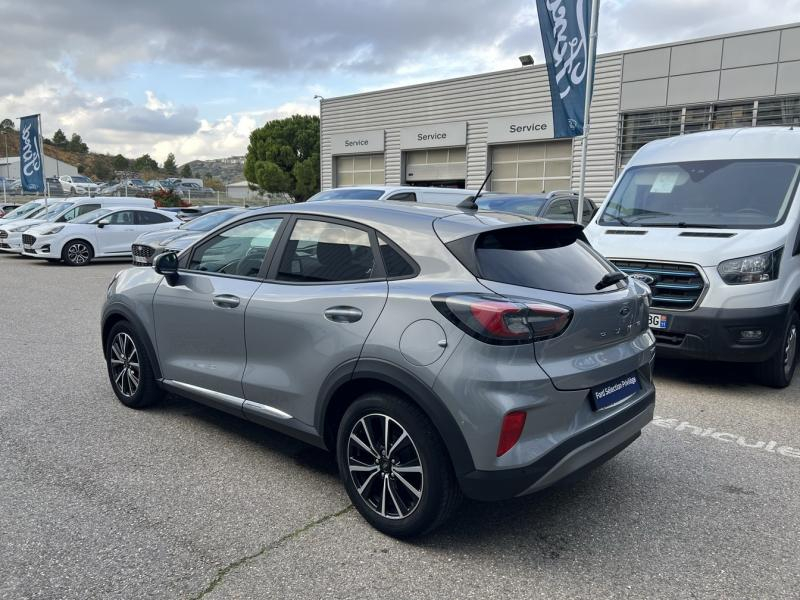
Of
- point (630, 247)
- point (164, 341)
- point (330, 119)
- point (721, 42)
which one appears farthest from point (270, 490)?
point (330, 119)

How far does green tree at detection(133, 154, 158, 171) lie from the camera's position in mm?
127162

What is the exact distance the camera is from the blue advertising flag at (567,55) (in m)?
9.92

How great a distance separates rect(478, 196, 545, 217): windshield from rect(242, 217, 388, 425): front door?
6875 millimetres

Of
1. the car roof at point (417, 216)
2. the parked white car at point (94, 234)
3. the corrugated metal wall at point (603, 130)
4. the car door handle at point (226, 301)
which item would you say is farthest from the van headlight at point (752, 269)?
the corrugated metal wall at point (603, 130)

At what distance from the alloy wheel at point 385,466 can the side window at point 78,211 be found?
16454mm

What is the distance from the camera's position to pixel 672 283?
18.2 ft

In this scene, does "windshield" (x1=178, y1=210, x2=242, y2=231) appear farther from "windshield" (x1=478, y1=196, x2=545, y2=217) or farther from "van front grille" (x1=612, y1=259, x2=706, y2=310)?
"van front grille" (x1=612, y1=259, x2=706, y2=310)

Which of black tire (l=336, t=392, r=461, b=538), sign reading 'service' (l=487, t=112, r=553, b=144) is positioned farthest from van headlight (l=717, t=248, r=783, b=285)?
sign reading 'service' (l=487, t=112, r=553, b=144)

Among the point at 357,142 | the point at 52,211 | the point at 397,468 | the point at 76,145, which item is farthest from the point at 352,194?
the point at 76,145

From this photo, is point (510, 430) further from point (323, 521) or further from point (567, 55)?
point (567, 55)

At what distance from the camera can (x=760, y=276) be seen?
5.29 meters

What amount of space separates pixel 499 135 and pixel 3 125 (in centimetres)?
14650

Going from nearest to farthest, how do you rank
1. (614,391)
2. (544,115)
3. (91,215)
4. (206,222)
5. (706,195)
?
1. (614,391)
2. (706,195)
3. (206,222)
4. (91,215)
5. (544,115)

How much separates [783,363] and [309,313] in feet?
14.8
